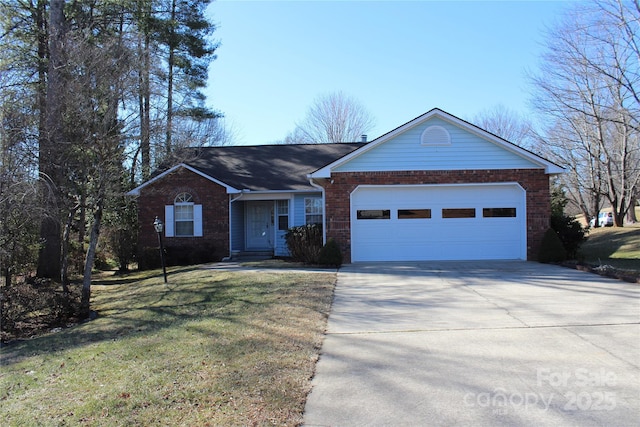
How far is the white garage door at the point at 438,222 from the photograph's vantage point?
14602 mm

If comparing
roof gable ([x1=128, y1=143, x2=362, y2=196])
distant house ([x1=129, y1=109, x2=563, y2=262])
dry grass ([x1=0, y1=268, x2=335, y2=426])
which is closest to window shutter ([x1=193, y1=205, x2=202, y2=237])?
roof gable ([x1=128, y1=143, x2=362, y2=196])

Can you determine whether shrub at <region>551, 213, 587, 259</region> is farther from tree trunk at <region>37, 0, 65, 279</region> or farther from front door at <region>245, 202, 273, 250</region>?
tree trunk at <region>37, 0, 65, 279</region>

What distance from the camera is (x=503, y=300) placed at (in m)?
8.27

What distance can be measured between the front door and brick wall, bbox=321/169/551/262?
5096 mm

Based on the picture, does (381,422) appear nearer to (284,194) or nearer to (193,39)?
(284,194)

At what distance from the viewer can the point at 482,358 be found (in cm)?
512

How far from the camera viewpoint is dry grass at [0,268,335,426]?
3.97 m

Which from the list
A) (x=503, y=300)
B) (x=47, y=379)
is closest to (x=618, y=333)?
(x=503, y=300)

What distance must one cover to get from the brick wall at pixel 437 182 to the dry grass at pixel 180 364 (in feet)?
16.1

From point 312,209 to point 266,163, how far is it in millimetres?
3899

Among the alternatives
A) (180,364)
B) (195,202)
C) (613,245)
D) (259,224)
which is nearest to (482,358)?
(180,364)

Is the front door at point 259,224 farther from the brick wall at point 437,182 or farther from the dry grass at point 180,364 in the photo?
the dry grass at point 180,364

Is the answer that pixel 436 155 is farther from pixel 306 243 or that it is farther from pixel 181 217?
pixel 181 217

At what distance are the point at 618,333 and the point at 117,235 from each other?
17097 mm
